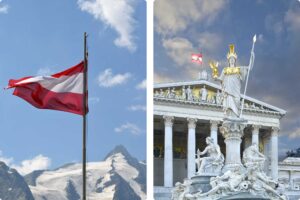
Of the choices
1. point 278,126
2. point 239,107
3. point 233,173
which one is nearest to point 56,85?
point 233,173

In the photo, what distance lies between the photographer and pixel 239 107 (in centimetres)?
1566

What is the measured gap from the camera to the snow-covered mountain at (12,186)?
21995mm

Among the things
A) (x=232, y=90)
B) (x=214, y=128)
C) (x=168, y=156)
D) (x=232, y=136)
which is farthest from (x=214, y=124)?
(x=232, y=136)

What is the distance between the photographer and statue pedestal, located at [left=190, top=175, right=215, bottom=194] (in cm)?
1448

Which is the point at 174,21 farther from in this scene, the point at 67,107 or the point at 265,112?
the point at 67,107

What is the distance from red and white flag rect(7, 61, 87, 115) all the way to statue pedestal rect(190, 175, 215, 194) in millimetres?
5462

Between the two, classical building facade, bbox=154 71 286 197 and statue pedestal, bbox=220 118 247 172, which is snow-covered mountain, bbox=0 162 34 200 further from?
classical building facade, bbox=154 71 286 197

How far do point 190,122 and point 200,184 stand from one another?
73.0 feet

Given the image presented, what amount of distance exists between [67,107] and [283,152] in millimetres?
33464

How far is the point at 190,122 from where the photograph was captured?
36812 millimetres

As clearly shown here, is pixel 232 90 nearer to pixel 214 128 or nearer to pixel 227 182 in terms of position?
pixel 227 182

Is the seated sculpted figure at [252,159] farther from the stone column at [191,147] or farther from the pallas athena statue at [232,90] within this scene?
the stone column at [191,147]

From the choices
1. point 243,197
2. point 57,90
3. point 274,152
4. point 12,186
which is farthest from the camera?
point 274,152

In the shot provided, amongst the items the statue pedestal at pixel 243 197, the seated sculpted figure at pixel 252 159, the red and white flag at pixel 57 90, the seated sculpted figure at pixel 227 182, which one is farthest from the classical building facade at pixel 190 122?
the red and white flag at pixel 57 90
